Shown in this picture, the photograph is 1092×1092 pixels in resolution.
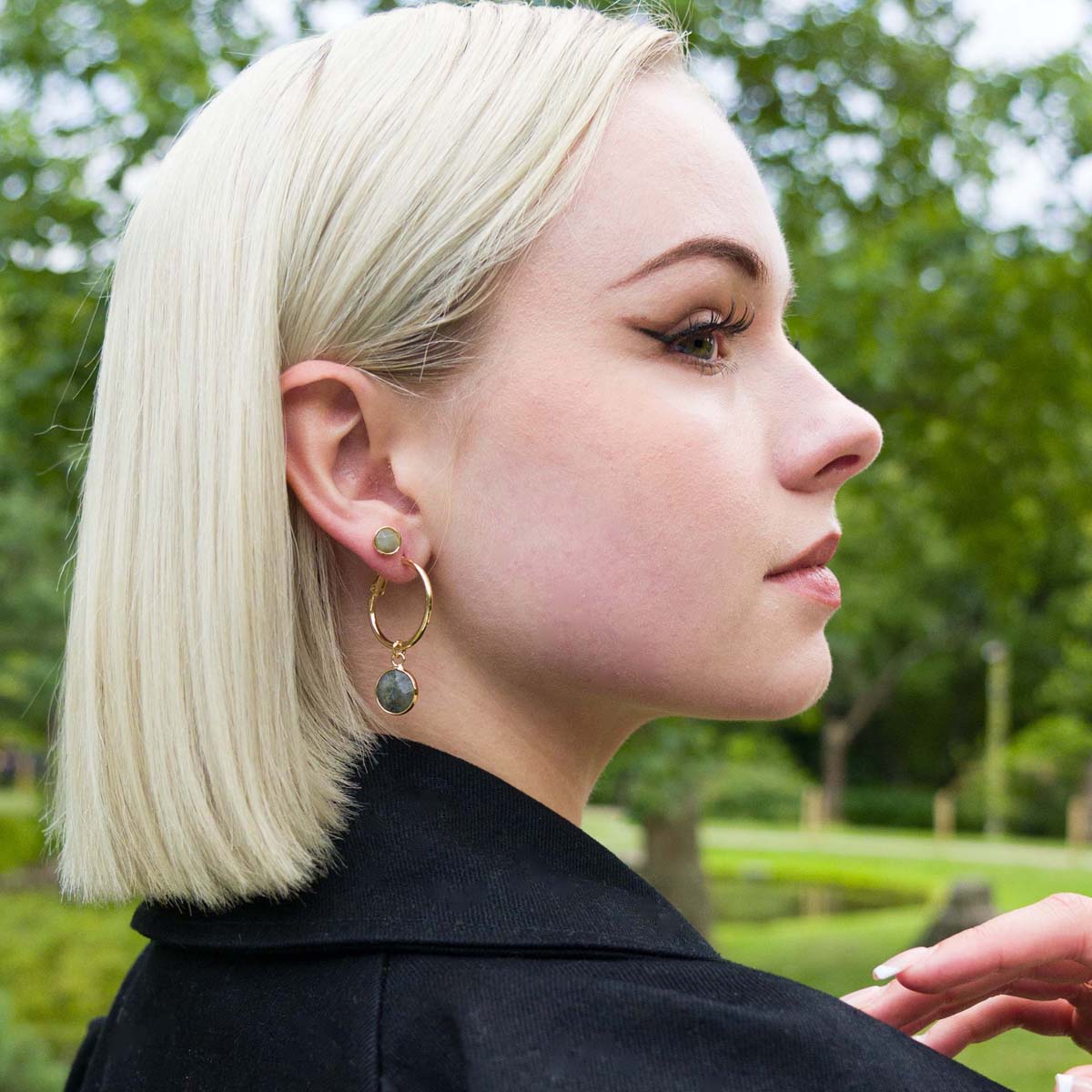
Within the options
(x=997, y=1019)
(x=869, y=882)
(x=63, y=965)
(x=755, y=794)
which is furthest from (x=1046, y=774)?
(x=997, y=1019)

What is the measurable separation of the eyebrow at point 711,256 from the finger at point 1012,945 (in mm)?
683

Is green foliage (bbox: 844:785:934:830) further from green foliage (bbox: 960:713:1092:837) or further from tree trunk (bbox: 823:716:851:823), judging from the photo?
green foliage (bbox: 960:713:1092:837)

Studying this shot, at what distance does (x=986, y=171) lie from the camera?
836 cm

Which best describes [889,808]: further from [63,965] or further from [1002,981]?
[1002,981]

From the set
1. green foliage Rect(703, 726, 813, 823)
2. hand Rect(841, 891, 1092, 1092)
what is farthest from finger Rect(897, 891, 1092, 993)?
green foliage Rect(703, 726, 813, 823)

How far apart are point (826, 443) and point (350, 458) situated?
50 cm

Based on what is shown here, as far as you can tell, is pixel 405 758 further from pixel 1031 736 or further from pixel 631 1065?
pixel 1031 736

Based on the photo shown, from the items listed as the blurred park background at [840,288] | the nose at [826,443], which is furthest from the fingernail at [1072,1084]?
the blurred park background at [840,288]

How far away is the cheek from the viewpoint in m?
1.29

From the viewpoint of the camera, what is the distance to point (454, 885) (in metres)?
1.20

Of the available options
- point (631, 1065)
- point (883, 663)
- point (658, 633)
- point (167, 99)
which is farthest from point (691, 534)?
point (883, 663)

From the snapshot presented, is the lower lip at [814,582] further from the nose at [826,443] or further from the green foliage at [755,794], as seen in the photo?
the green foliage at [755,794]

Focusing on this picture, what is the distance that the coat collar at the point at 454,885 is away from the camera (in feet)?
3.83

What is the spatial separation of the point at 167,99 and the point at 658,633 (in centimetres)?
606
